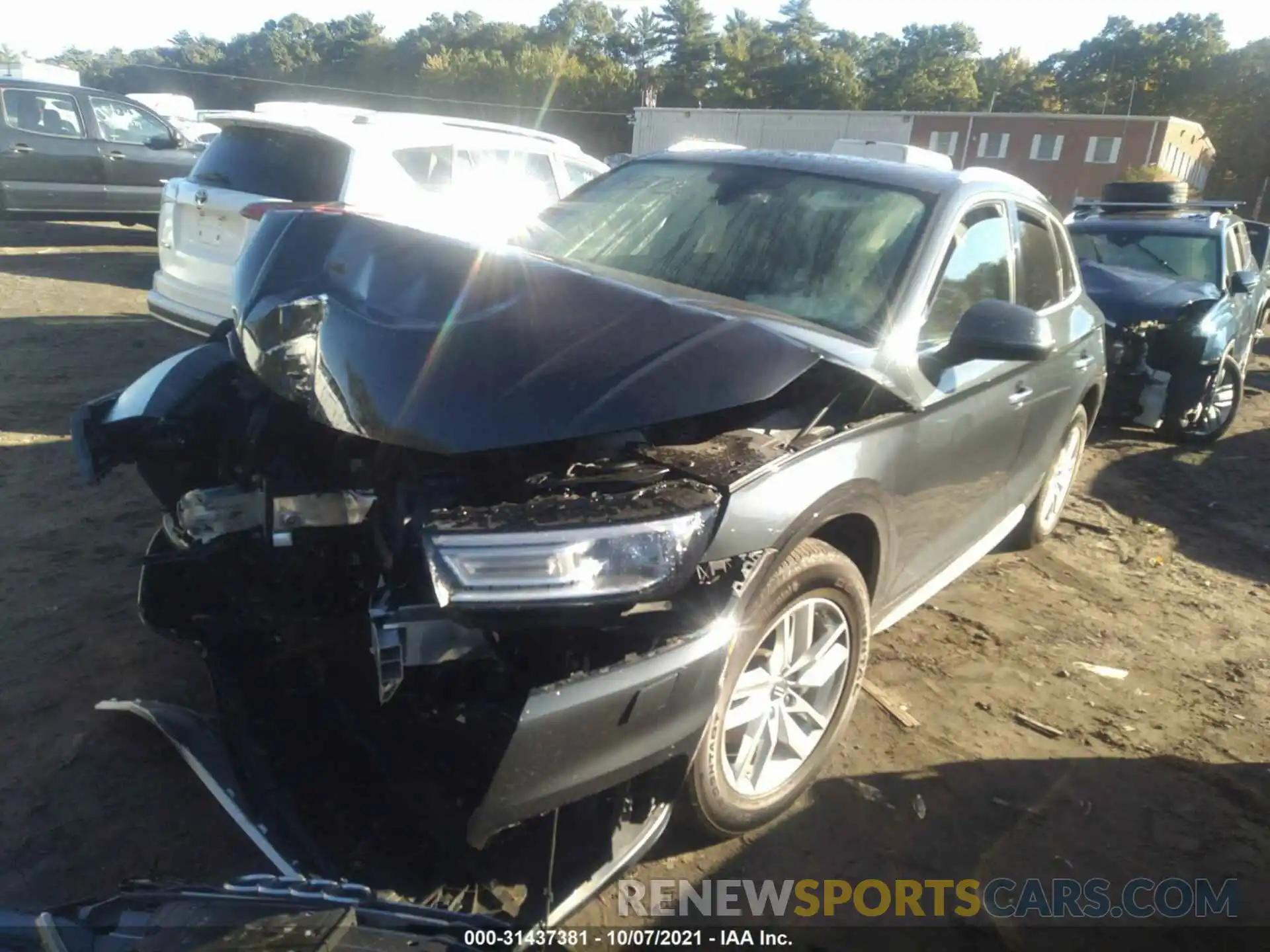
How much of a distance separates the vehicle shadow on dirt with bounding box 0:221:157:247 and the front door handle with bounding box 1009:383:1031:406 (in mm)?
12726

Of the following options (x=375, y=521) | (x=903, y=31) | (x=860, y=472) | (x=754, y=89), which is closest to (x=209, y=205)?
(x=375, y=521)

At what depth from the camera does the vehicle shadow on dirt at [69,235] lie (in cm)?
1257

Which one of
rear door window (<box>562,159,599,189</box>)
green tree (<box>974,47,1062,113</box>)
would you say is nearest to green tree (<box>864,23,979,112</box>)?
green tree (<box>974,47,1062,113</box>)

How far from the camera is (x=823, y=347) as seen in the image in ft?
8.89

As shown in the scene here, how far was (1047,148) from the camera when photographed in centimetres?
4494

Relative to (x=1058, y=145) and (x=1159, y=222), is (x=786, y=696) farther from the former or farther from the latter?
(x=1058, y=145)

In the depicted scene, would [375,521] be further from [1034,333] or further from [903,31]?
[903,31]

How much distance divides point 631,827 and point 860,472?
3.84ft

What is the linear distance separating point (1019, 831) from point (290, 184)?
580 centimetres

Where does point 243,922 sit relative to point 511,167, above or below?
below

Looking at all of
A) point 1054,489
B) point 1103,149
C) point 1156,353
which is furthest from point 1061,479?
point 1103,149

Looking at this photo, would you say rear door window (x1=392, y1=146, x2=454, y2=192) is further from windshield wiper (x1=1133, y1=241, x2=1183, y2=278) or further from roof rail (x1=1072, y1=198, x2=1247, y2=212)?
roof rail (x1=1072, y1=198, x2=1247, y2=212)

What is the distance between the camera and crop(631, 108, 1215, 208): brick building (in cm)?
3775

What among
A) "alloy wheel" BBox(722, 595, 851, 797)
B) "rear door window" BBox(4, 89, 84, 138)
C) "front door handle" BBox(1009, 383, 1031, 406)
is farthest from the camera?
"rear door window" BBox(4, 89, 84, 138)
